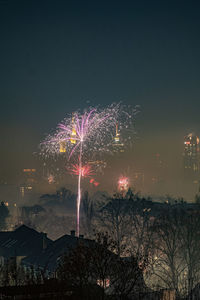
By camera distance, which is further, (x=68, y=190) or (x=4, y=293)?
(x=68, y=190)

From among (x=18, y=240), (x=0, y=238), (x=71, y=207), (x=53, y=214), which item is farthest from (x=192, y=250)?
(x=71, y=207)

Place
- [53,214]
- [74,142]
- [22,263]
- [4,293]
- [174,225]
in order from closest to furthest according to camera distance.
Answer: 1. [4,293]
2. [174,225]
3. [22,263]
4. [74,142]
5. [53,214]

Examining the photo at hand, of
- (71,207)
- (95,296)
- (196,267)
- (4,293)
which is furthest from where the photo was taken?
(71,207)

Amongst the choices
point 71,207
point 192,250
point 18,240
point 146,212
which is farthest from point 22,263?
point 71,207

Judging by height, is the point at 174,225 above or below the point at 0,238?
above

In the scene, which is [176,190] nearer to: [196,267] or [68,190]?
[68,190]

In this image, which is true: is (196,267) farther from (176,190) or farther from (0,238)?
(176,190)

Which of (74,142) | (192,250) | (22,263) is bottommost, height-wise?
(22,263)
